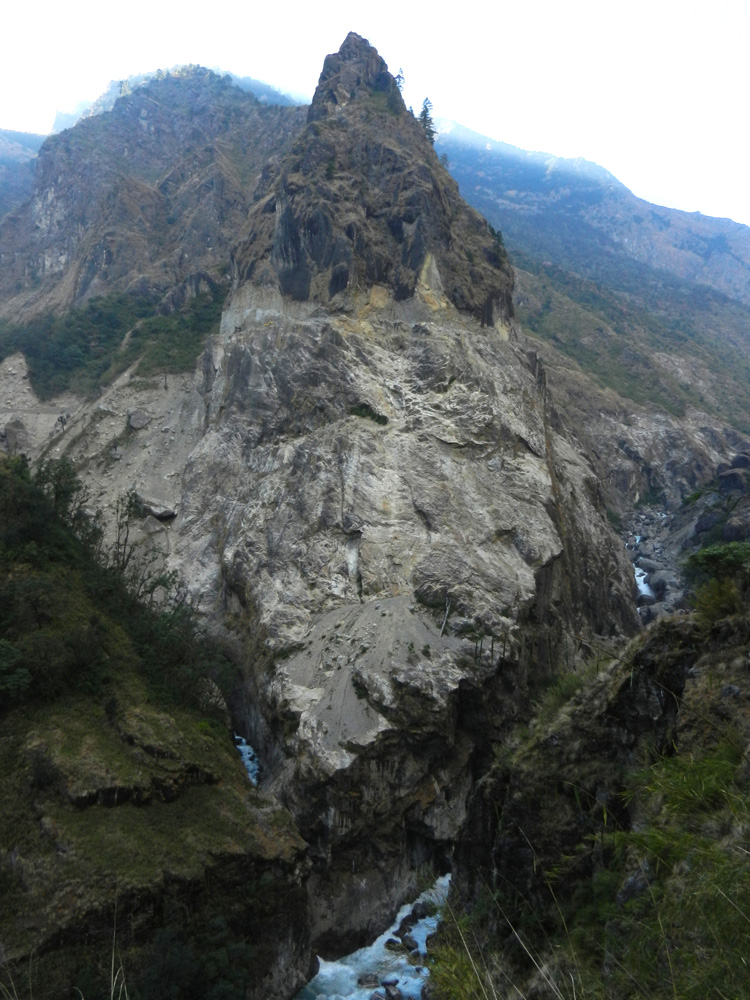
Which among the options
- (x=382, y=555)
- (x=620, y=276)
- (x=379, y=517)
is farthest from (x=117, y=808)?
(x=620, y=276)

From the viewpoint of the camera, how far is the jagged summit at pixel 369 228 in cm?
4647

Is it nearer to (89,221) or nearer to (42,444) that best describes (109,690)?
(42,444)

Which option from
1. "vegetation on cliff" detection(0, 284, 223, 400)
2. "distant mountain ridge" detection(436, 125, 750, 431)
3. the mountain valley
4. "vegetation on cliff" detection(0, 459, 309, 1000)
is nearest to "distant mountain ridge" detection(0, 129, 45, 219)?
the mountain valley

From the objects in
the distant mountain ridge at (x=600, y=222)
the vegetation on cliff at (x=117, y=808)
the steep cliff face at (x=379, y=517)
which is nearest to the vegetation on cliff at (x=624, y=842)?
the vegetation on cliff at (x=117, y=808)

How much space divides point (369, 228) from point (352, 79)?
74.9 feet

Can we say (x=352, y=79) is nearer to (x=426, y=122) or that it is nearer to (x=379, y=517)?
(x=426, y=122)

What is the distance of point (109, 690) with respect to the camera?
86.1 feet

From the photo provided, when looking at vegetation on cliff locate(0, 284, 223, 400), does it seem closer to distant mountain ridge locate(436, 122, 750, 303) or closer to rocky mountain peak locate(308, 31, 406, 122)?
rocky mountain peak locate(308, 31, 406, 122)

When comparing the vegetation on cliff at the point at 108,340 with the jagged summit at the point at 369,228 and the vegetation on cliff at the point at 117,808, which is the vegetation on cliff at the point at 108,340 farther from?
the vegetation on cliff at the point at 117,808

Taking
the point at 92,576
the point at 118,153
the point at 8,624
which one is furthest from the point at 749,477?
the point at 118,153

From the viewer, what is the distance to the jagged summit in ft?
152

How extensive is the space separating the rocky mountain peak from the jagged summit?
2.50m

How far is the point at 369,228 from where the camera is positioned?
47938mm

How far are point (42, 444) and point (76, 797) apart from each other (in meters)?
37.6
